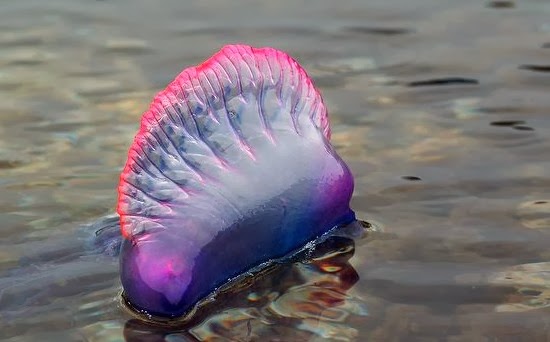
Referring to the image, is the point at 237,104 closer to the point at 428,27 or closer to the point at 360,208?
the point at 360,208

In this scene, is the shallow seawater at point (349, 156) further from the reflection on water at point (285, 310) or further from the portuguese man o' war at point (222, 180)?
the portuguese man o' war at point (222, 180)

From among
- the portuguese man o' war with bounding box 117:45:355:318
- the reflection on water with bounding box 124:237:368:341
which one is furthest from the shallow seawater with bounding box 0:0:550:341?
the portuguese man o' war with bounding box 117:45:355:318

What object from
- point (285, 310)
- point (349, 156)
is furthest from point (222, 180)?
point (349, 156)

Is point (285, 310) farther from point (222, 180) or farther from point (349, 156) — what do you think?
point (349, 156)

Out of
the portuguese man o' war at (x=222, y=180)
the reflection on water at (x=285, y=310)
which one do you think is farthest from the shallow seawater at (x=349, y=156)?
the portuguese man o' war at (x=222, y=180)

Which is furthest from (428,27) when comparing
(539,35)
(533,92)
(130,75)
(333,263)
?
(333,263)

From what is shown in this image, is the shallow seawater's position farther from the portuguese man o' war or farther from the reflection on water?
the portuguese man o' war
